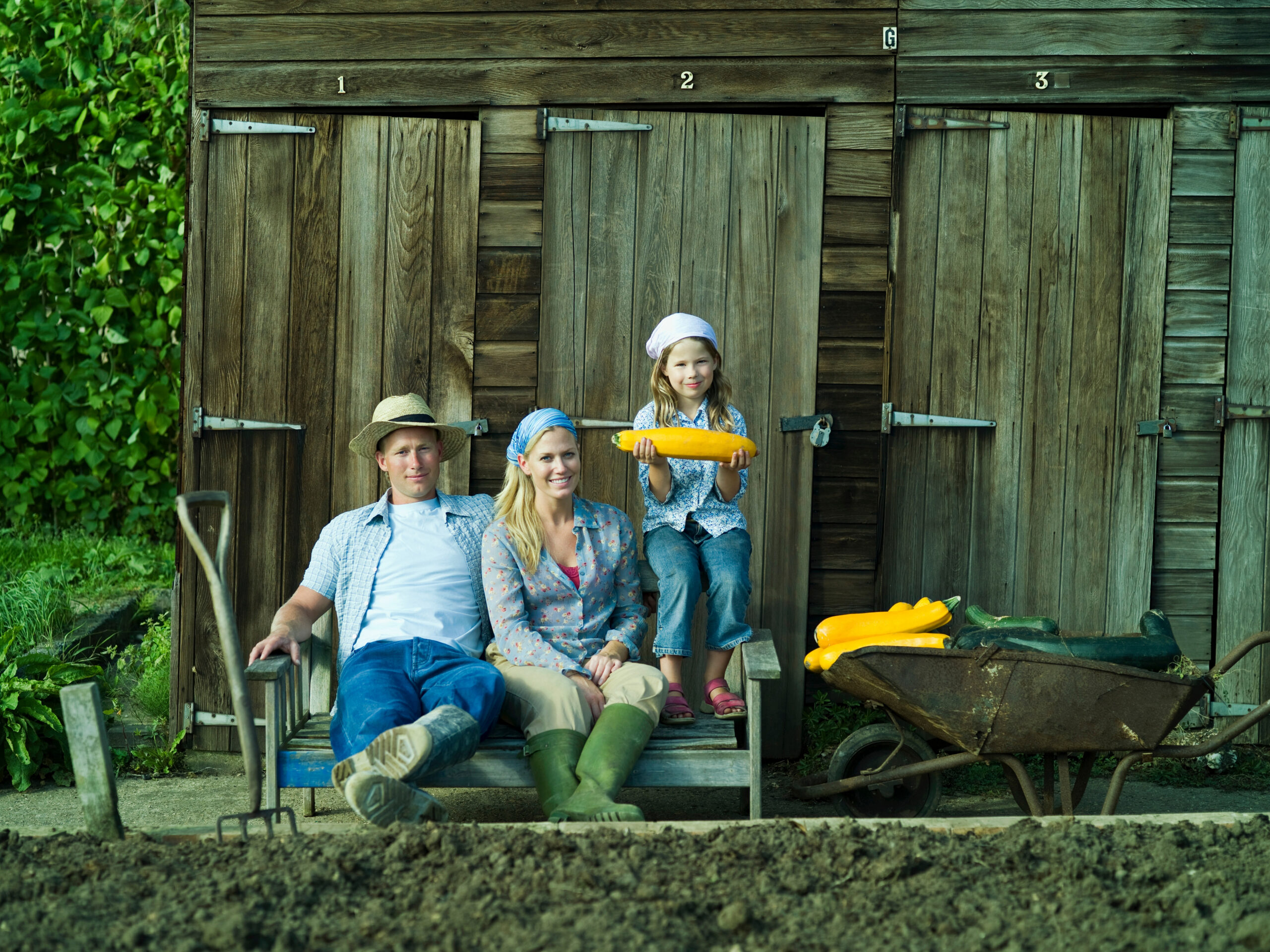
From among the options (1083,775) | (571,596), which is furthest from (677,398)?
(1083,775)

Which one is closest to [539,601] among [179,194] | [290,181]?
[290,181]

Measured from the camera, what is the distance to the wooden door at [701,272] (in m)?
4.52

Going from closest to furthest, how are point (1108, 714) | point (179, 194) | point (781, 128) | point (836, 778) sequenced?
point (1108, 714) → point (836, 778) → point (781, 128) → point (179, 194)

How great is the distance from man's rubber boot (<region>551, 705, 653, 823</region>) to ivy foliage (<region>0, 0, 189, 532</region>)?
4.52 meters

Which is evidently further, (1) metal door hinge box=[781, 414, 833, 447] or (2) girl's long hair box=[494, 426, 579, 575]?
(1) metal door hinge box=[781, 414, 833, 447]

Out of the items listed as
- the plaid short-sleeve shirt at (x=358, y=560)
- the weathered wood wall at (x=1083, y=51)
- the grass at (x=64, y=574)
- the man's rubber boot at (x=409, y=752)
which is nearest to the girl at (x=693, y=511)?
the plaid short-sleeve shirt at (x=358, y=560)

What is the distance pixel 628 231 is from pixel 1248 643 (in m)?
2.65

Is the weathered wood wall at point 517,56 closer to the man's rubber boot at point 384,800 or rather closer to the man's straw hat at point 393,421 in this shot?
the man's straw hat at point 393,421

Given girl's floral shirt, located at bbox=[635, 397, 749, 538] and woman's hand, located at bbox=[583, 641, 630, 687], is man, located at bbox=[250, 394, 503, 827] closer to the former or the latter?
woman's hand, located at bbox=[583, 641, 630, 687]

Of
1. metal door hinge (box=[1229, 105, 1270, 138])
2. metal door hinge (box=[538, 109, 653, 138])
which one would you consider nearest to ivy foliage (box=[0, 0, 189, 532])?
metal door hinge (box=[538, 109, 653, 138])

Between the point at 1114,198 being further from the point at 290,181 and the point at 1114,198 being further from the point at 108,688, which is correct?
the point at 108,688

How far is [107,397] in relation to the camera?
22.3ft

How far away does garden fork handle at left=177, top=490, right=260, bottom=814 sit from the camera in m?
2.45

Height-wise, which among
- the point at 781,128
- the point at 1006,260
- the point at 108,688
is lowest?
the point at 108,688
